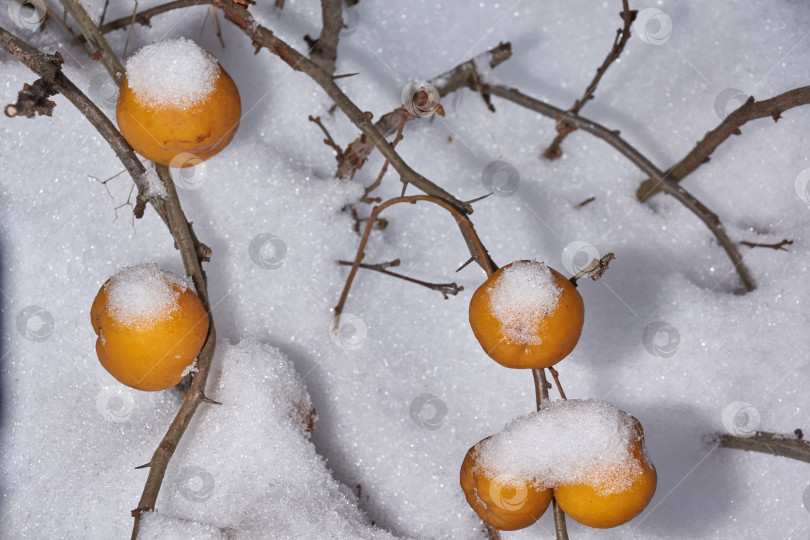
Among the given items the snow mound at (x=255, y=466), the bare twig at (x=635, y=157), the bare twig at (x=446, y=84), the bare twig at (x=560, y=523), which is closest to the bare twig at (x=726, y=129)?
the bare twig at (x=635, y=157)

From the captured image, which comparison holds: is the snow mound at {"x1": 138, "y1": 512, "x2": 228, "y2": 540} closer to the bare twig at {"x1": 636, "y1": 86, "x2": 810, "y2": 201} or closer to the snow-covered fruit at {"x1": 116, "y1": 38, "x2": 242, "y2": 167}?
the snow-covered fruit at {"x1": 116, "y1": 38, "x2": 242, "y2": 167}

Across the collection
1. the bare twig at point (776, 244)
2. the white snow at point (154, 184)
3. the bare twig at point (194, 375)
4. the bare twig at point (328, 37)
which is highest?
the bare twig at point (328, 37)

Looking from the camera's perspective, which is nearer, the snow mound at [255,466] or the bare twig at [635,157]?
the snow mound at [255,466]

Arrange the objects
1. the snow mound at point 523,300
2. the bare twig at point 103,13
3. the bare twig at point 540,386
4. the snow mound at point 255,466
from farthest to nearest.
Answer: the bare twig at point 103,13 → the snow mound at point 255,466 → the bare twig at point 540,386 → the snow mound at point 523,300

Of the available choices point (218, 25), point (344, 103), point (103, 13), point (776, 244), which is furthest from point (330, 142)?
point (776, 244)

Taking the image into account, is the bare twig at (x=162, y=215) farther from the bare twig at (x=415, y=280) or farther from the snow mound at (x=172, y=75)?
the bare twig at (x=415, y=280)

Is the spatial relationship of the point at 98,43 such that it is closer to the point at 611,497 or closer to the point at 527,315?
the point at 527,315

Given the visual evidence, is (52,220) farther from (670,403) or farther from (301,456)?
(670,403)
